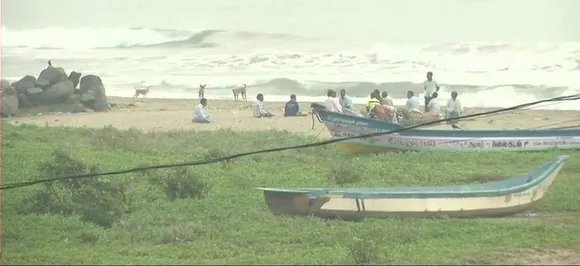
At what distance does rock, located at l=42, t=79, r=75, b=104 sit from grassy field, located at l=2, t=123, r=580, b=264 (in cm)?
991

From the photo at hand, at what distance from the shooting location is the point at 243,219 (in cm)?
1171

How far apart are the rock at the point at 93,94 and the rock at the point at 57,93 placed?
413 mm

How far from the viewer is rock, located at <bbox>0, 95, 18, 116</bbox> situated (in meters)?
25.1

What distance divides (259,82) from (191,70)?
184 inches

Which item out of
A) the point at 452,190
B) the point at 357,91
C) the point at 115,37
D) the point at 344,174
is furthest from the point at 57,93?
the point at 115,37

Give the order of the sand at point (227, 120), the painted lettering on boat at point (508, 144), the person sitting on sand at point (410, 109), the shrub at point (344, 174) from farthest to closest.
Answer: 1. the sand at point (227, 120)
2. the person sitting on sand at point (410, 109)
3. the painted lettering on boat at point (508, 144)
4. the shrub at point (344, 174)

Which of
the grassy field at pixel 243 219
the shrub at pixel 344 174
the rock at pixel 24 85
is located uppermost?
the rock at pixel 24 85

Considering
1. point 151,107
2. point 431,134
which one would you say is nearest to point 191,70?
point 151,107

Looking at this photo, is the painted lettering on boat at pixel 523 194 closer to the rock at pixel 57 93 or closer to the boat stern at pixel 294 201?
the boat stern at pixel 294 201

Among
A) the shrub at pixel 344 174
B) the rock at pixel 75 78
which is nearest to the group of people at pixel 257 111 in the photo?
the rock at pixel 75 78

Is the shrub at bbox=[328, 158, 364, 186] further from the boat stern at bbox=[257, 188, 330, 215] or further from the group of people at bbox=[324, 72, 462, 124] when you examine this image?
the group of people at bbox=[324, 72, 462, 124]

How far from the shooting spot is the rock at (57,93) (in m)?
26.8

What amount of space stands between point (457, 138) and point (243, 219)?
22.3ft

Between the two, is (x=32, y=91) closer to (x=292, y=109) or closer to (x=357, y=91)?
(x=292, y=109)
